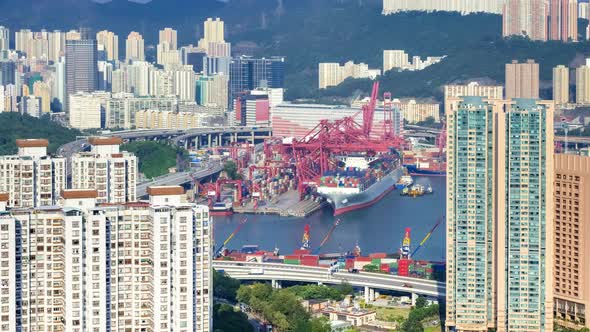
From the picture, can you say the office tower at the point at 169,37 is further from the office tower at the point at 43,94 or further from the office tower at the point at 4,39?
the office tower at the point at 43,94

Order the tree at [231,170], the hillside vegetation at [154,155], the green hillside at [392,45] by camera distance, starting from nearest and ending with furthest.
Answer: the tree at [231,170] → the hillside vegetation at [154,155] → the green hillside at [392,45]

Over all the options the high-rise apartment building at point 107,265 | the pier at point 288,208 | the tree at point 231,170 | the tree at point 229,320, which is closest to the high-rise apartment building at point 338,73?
the tree at point 231,170

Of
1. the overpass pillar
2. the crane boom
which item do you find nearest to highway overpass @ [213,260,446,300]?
the overpass pillar

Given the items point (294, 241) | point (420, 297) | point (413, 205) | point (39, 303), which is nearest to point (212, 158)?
point (413, 205)

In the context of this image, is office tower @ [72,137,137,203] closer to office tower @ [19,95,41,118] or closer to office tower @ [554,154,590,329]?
office tower @ [554,154,590,329]

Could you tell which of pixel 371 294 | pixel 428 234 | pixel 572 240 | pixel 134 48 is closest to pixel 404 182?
pixel 428 234

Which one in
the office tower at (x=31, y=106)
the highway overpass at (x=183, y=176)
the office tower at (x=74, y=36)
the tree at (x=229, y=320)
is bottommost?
the tree at (x=229, y=320)
